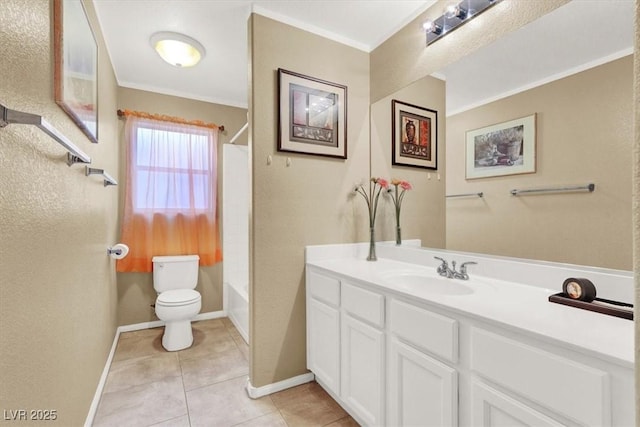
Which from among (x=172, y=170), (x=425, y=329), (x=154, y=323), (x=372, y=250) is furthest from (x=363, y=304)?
(x=154, y=323)

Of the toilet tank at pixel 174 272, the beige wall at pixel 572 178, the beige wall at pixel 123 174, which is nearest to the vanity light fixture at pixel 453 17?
the beige wall at pixel 572 178

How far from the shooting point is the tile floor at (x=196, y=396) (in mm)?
1677

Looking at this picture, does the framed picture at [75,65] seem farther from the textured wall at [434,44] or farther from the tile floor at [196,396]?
the textured wall at [434,44]

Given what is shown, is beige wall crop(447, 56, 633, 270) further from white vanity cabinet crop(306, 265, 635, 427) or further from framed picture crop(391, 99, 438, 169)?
white vanity cabinet crop(306, 265, 635, 427)

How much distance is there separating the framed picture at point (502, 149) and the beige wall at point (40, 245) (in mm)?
1877

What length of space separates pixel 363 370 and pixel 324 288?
20.0 inches

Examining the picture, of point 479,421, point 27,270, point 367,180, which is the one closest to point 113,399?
point 27,270

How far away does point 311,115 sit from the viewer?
2.08 metres

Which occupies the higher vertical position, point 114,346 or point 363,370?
Result: point 363,370

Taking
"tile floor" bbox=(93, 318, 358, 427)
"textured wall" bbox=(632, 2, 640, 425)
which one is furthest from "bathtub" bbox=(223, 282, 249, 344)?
"textured wall" bbox=(632, 2, 640, 425)

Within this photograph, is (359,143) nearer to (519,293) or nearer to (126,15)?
(519,293)

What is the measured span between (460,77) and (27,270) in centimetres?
212

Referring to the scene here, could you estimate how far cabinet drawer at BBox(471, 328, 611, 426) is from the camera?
722mm

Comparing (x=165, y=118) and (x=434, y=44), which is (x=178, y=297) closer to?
(x=165, y=118)
